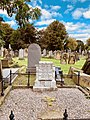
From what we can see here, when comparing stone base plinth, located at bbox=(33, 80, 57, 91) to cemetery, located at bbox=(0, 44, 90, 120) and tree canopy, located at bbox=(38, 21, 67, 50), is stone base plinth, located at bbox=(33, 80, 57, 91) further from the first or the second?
tree canopy, located at bbox=(38, 21, 67, 50)

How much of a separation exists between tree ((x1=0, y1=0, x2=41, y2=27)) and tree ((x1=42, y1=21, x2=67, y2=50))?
131ft

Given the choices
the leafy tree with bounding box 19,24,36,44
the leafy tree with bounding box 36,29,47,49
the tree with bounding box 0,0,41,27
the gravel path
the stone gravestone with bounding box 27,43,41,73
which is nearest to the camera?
the gravel path

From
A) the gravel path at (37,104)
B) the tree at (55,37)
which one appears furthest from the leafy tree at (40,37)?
the gravel path at (37,104)

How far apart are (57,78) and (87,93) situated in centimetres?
309

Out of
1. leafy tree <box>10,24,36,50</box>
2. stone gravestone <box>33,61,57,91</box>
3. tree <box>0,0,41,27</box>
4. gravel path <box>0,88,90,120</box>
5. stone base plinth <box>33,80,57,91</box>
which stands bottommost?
gravel path <box>0,88,90,120</box>

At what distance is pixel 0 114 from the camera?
17.9 feet

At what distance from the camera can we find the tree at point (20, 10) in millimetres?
8094

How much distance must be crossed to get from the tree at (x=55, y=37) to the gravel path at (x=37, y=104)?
40.5 m

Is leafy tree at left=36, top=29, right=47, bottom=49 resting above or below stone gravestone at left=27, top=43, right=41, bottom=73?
above

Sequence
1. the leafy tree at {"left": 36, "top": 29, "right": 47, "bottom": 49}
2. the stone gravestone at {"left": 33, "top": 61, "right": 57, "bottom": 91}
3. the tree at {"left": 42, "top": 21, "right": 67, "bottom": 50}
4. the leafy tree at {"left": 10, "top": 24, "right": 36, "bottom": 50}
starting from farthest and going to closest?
the tree at {"left": 42, "top": 21, "right": 67, "bottom": 50} → the leafy tree at {"left": 36, "top": 29, "right": 47, "bottom": 49} → the leafy tree at {"left": 10, "top": 24, "right": 36, "bottom": 50} → the stone gravestone at {"left": 33, "top": 61, "right": 57, "bottom": 91}

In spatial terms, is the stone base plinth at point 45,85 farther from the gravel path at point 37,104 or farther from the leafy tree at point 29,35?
the leafy tree at point 29,35

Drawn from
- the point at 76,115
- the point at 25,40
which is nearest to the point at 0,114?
the point at 76,115

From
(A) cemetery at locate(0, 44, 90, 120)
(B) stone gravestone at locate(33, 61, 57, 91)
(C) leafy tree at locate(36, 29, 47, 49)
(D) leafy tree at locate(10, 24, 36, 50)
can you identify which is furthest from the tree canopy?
(B) stone gravestone at locate(33, 61, 57, 91)

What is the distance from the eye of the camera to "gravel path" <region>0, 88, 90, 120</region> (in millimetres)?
5484
